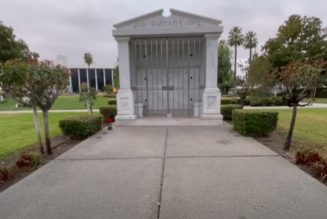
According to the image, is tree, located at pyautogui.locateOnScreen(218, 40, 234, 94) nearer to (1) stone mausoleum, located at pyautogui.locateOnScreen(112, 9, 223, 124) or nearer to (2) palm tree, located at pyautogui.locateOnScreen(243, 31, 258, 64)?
(2) palm tree, located at pyautogui.locateOnScreen(243, 31, 258, 64)

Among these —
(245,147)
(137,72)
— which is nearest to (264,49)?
(137,72)

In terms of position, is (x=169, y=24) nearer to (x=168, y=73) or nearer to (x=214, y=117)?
(x=168, y=73)

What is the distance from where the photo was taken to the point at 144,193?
2.82 m

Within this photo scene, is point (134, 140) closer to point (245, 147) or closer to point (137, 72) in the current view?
point (245, 147)

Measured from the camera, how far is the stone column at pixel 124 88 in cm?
765

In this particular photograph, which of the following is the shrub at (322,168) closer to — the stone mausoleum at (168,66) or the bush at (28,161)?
the stone mausoleum at (168,66)

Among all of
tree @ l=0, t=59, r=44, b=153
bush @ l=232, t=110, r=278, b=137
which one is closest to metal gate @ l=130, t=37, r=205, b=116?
bush @ l=232, t=110, r=278, b=137

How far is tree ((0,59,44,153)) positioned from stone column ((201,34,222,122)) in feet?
17.9

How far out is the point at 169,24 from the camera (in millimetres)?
7371

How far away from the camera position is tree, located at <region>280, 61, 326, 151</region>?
4.38m

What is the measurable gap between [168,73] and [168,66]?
30cm

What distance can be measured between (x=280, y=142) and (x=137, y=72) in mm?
6206

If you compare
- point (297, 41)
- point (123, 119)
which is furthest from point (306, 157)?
point (297, 41)

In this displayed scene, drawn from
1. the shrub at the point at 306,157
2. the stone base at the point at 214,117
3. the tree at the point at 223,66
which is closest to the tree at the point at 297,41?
the tree at the point at 223,66
